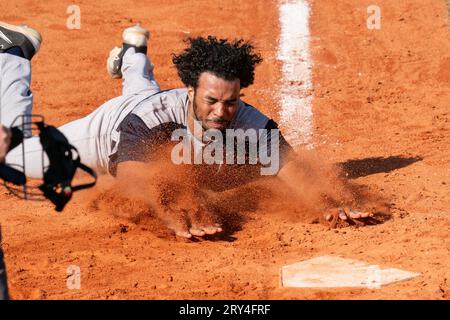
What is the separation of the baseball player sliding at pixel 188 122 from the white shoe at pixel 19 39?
32 centimetres

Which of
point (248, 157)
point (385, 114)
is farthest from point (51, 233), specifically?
point (385, 114)

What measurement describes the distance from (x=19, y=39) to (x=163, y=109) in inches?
62.3

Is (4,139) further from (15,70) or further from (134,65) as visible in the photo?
(134,65)

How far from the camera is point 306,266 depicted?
18.2 feet

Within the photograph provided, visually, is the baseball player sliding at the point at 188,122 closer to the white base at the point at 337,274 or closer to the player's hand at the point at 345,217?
the player's hand at the point at 345,217

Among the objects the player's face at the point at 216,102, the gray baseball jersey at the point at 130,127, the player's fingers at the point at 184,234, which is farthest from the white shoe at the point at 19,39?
the player's fingers at the point at 184,234

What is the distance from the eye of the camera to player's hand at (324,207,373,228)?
20.6 ft

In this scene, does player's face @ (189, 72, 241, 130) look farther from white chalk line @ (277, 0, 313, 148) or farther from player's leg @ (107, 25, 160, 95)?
white chalk line @ (277, 0, 313, 148)

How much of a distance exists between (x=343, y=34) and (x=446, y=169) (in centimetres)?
356

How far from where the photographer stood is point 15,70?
23.6 feet

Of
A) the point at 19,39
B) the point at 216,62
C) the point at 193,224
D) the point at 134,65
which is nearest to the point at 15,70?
the point at 19,39

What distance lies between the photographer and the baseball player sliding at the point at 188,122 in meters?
6.29

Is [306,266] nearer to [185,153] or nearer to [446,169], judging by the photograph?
[185,153]
